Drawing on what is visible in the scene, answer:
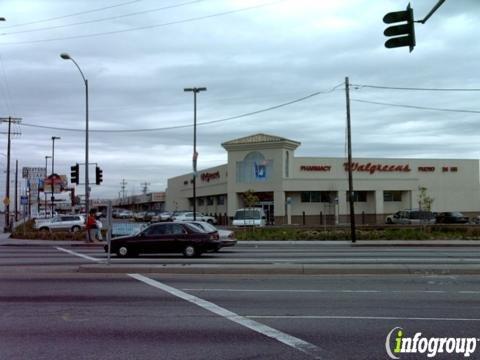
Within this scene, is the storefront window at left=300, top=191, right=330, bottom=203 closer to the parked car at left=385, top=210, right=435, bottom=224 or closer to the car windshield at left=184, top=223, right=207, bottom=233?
the parked car at left=385, top=210, right=435, bottom=224

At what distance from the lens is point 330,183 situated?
204 ft

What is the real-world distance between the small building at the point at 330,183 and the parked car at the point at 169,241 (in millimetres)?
35902

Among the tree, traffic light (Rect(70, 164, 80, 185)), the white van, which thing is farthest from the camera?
the tree

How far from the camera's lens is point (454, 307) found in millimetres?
10078

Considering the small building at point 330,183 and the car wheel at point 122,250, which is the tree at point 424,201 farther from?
the car wheel at point 122,250

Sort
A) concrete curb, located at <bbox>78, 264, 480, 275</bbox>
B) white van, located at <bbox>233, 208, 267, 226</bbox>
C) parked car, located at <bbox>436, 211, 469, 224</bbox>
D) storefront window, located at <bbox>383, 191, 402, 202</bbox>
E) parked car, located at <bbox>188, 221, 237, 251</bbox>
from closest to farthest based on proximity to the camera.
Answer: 1. concrete curb, located at <bbox>78, 264, 480, 275</bbox>
2. parked car, located at <bbox>188, 221, 237, 251</bbox>
3. white van, located at <bbox>233, 208, 267, 226</bbox>
4. parked car, located at <bbox>436, 211, 469, 224</bbox>
5. storefront window, located at <bbox>383, 191, 402, 202</bbox>

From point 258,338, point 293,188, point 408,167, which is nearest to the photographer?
point 258,338

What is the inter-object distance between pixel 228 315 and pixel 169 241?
495 inches

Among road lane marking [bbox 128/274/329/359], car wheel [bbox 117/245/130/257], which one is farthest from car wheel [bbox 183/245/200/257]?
road lane marking [bbox 128/274/329/359]

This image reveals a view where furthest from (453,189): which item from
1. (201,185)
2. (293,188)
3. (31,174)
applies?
(31,174)

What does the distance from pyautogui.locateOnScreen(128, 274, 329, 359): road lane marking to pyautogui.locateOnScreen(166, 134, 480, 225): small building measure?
45990 mm

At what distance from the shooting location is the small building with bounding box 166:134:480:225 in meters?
61.2

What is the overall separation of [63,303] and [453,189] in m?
62.9

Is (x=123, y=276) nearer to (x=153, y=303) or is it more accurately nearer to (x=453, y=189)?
(x=153, y=303)
